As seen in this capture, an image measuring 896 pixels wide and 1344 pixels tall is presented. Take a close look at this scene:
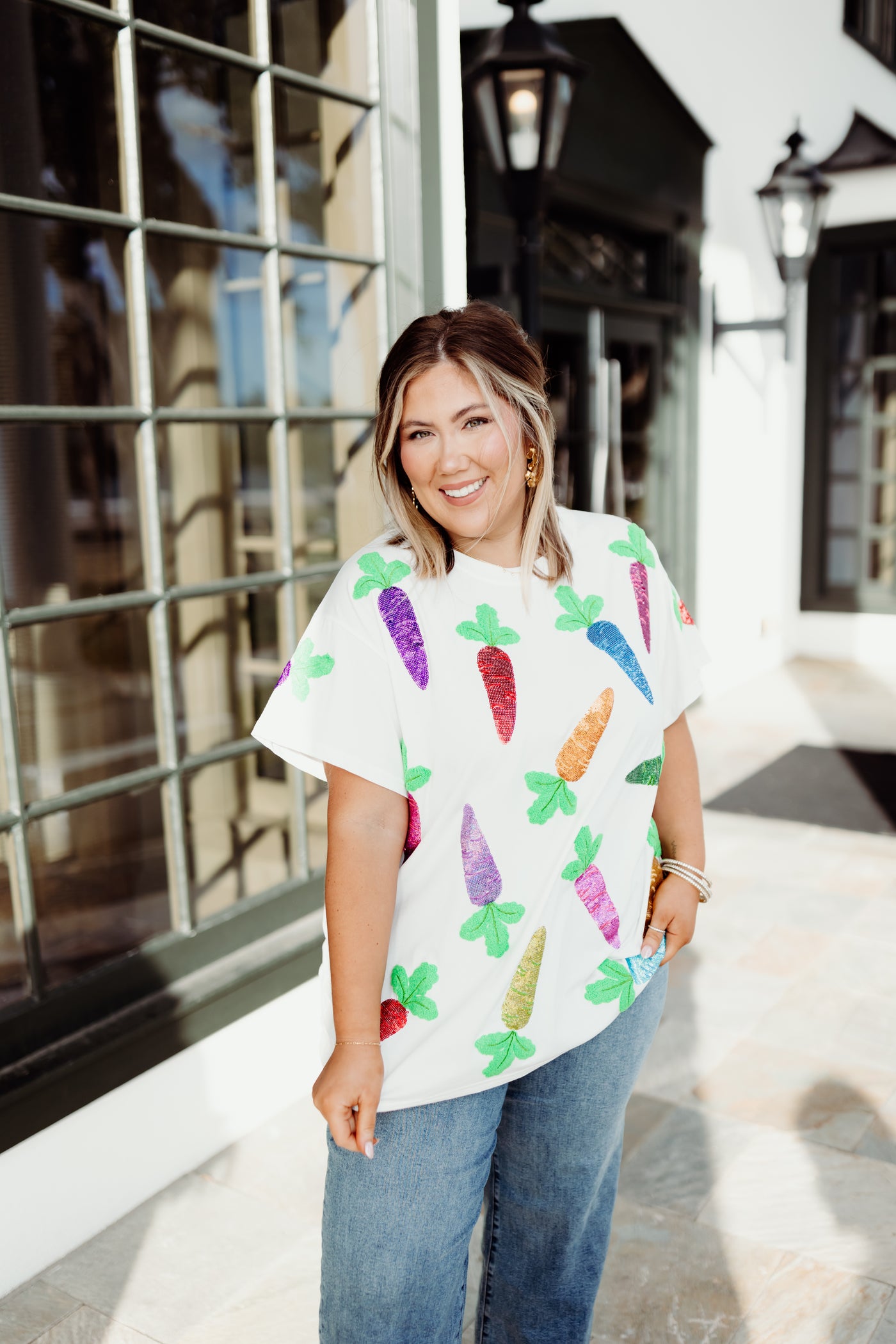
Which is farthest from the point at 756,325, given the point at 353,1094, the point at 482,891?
the point at 353,1094

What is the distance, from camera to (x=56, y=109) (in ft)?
8.55

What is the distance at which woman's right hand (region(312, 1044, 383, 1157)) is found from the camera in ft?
3.93

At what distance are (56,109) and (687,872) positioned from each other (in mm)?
2221

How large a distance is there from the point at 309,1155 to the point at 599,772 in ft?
4.86

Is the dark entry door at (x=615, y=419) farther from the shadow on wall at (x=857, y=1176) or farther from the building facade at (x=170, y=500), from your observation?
the shadow on wall at (x=857, y=1176)

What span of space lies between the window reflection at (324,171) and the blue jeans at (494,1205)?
2.00 meters

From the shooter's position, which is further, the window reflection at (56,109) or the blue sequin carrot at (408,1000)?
the window reflection at (56,109)

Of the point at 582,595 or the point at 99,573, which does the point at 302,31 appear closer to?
the point at 99,573

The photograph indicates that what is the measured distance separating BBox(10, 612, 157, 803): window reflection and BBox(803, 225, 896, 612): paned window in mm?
5640

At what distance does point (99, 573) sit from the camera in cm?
296

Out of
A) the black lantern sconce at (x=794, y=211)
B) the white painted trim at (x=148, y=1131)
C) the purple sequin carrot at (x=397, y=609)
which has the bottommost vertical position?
the white painted trim at (x=148, y=1131)

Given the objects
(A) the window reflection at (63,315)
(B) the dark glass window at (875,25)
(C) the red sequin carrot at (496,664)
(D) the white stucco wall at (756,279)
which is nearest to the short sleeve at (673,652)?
(C) the red sequin carrot at (496,664)

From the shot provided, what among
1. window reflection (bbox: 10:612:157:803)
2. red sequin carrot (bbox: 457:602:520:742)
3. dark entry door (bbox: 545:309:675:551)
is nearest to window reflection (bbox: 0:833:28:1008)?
window reflection (bbox: 10:612:157:803)

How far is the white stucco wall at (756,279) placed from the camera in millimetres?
6230
